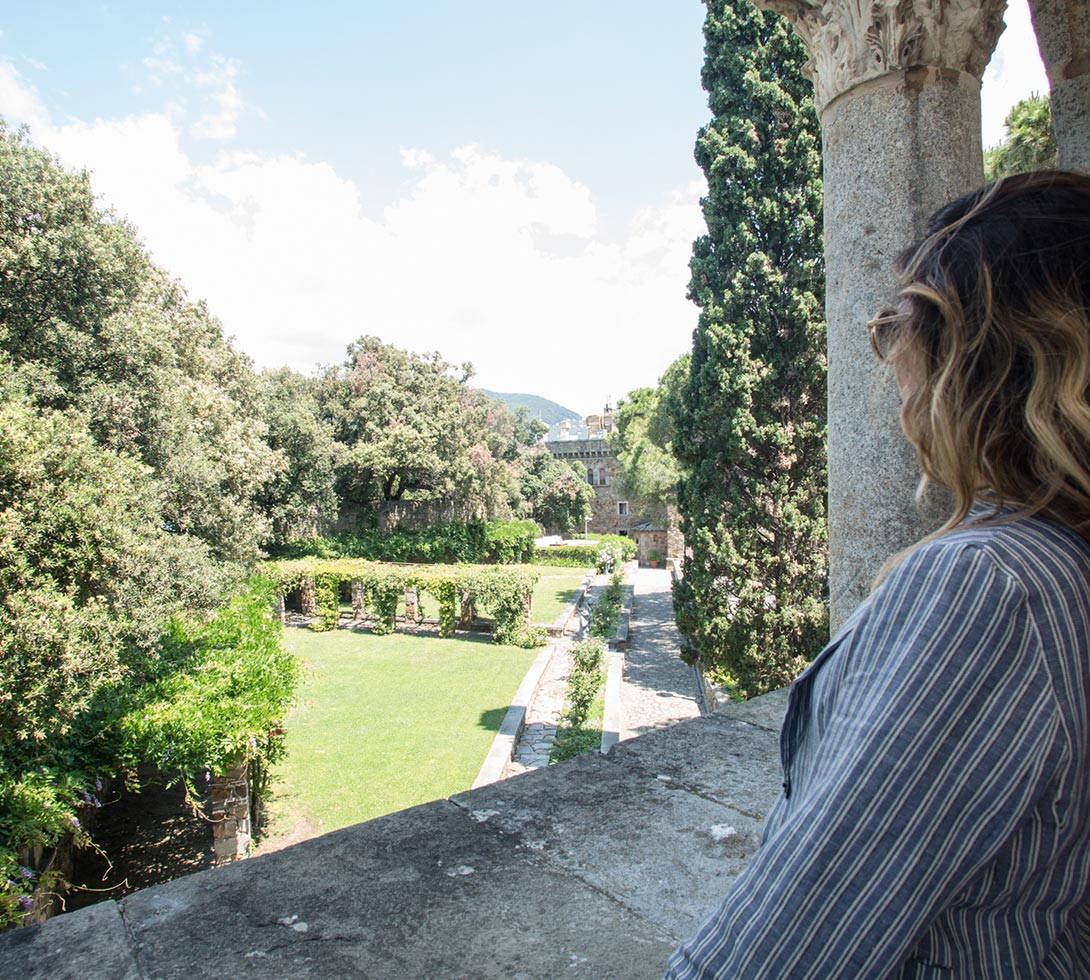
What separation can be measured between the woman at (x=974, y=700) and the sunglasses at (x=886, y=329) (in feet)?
0.17

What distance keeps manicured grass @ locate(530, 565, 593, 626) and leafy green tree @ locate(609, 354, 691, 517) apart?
12.5 ft

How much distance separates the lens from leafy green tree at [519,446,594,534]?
4012 cm

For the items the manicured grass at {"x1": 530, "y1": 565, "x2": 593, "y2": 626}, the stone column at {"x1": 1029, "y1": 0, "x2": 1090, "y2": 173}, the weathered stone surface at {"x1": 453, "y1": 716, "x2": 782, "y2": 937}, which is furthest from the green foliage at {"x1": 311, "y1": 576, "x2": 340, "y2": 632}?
the stone column at {"x1": 1029, "y1": 0, "x2": 1090, "y2": 173}

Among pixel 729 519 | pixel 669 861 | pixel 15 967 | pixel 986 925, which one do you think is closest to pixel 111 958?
pixel 15 967

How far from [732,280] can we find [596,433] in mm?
41945

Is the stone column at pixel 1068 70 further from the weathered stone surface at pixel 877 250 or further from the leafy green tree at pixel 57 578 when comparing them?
the leafy green tree at pixel 57 578

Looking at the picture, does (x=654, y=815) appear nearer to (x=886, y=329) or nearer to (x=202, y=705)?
(x=886, y=329)

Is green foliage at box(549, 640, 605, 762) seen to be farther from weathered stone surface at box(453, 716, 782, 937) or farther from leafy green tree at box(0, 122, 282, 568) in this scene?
weathered stone surface at box(453, 716, 782, 937)

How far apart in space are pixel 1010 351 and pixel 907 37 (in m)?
2.01

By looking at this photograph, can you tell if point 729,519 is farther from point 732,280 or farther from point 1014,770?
point 1014,770

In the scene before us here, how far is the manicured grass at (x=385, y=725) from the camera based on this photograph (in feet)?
25.5

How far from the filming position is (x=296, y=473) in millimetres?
20453

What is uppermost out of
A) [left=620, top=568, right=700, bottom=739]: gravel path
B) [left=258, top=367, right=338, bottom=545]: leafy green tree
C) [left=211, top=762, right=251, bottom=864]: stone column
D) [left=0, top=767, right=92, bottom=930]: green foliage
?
[left=258, top=367, right=338, bottom=545]: leafy green tree

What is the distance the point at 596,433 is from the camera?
167ft
